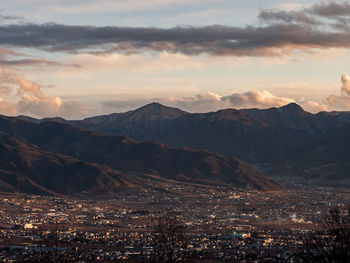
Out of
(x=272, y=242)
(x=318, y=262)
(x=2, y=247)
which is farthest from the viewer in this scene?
(x=272, y=242)

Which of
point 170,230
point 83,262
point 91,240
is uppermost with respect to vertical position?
point 170,230

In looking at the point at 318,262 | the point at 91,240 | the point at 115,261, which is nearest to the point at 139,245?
the point at 91,240

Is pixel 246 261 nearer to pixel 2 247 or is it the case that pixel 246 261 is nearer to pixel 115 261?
pixel 115 261

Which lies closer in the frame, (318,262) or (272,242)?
(318,262)

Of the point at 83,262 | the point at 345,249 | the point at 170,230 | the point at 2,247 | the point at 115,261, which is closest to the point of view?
the point at 345,249

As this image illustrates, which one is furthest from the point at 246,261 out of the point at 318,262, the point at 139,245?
the point at 318,262

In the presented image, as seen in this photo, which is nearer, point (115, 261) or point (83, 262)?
point (83, 262)

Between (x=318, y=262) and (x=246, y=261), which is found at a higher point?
(x=318, y=262)

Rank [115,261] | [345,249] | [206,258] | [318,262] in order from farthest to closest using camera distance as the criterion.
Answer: [206,258]
[115,261]
[318,262]
[345,249]

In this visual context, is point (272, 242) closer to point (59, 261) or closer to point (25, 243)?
point (25, 243)
